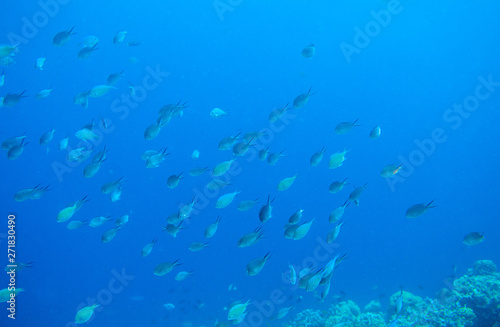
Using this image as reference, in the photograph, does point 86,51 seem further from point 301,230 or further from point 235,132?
point 235,132

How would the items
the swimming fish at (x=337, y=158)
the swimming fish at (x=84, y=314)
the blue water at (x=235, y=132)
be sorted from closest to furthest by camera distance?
the swimming fish at (x=84, y=314), the swimming fish at (x=337, y=158), the blue water at (x=235, y=132)

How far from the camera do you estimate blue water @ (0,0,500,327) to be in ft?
120

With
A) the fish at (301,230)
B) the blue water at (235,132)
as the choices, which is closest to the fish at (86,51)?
the fish at (301,230)

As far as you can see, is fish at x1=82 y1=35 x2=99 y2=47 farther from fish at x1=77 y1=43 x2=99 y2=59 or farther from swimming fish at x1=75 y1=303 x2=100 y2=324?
swimming fish at x1=75 y1=303 x2=100 y2=324

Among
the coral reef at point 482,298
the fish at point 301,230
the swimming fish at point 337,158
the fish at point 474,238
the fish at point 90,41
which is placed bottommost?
the coral reef at point 482,298

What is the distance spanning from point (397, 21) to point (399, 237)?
106 ft

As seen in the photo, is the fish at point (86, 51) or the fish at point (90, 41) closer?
the fish at point (86, 51)

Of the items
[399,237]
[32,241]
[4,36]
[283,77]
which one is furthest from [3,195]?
[399,237]

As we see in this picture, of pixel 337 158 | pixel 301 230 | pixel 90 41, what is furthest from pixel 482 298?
pixel 90 41

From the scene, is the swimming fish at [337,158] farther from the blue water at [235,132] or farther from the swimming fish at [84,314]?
the blue water at [235,132]

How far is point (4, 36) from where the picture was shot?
30.0 m

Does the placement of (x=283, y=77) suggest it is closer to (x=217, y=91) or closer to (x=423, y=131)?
(x=217, y=91)

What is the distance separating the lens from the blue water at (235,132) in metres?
36.4

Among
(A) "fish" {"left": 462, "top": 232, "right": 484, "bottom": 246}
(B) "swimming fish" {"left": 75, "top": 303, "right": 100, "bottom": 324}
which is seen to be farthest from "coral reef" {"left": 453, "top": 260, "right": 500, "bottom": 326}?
(B) "swimming fish" {"left": 75, "top": 303, "right": 100, "bottom": 324}
